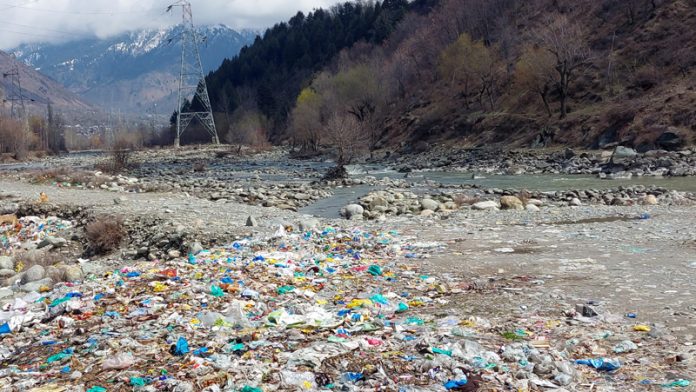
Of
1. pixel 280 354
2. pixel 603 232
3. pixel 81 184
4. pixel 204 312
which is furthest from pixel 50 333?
pixel 81 184

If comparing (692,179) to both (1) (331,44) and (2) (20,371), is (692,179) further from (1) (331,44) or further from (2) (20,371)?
(1) (331,44)

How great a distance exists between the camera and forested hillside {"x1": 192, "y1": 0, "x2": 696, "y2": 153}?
34281 mm

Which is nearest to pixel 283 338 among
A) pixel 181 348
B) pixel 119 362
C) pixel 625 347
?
pixel 181 348

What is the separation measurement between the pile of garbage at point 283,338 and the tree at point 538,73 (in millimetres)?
36532

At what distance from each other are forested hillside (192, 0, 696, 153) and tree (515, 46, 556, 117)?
0.10 meters

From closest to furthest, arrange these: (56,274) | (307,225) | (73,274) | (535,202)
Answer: (73,274) → (56,274) → (307,225) → (535,202)

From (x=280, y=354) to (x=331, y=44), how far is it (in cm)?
10645

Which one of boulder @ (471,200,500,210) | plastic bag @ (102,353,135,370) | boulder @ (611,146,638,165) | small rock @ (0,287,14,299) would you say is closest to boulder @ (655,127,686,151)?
boulder @ (611,146,638,165)

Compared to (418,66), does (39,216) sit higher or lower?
lower

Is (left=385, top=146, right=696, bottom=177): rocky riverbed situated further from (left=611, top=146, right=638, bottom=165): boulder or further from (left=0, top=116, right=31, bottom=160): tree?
(left=0, top=116, right=31, bottom=160): tree

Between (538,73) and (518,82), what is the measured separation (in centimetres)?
377

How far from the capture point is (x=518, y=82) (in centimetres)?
4653

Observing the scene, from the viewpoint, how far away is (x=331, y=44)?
108 metres

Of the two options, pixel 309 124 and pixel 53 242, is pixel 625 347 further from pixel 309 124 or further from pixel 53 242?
pixel 309 124
